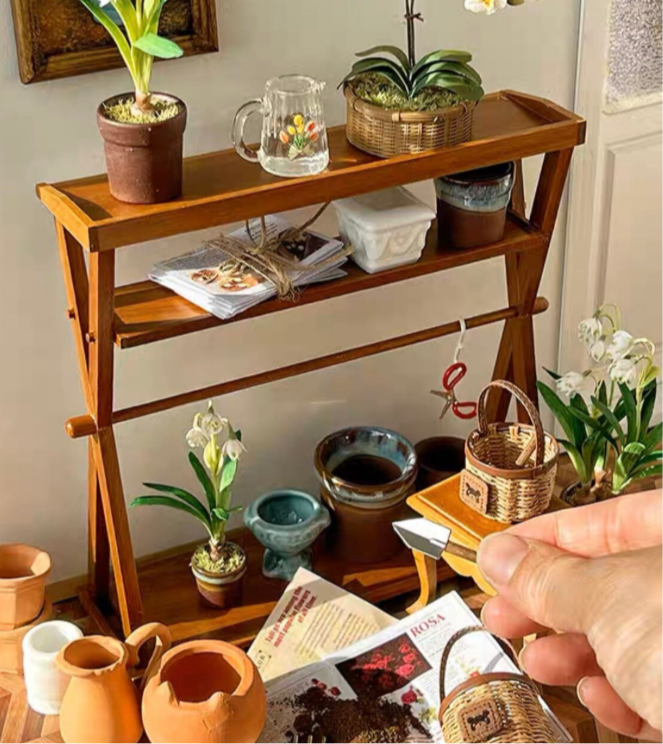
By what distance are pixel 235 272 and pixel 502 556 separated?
3.07 feet

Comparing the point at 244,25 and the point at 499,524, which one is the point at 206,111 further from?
the point at 499,524

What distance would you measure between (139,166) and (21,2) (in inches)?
12.7

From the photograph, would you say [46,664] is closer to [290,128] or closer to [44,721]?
[44,721]

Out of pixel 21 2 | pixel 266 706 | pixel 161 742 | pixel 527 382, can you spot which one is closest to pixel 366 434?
pixel 527 382

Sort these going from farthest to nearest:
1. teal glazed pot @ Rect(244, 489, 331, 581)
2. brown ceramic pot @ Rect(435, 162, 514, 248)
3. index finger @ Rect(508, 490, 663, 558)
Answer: teal glazed pot @ Rect(244, 489, 331, 581)
brown ceramic pot @ Rect(435, 162, 514, 248)
index finger @ Rect(508, 490, 663, 558)

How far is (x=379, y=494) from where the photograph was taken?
2320 mm

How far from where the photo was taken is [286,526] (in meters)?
2.30

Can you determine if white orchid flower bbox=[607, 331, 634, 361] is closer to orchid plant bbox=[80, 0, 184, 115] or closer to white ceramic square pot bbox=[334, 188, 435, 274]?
white ceramic square pot bbox=[334, 188, 435, 274]

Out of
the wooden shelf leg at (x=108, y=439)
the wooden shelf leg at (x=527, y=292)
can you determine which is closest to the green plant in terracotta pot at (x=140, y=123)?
the wooden shelf leg at (x=108, y=439)

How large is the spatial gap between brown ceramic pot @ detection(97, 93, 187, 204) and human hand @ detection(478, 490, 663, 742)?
0.79m

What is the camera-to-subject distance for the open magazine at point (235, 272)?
1.93m

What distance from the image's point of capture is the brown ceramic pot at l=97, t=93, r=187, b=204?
177 centimetres

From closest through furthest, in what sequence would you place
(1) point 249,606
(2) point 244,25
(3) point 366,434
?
(2) point 244,25
(1) point 249,606
(3) point 366,434

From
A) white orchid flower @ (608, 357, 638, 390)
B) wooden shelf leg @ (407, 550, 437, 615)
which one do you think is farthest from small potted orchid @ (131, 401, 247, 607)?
white orchid flower @ (608, 357, 638, 390)
